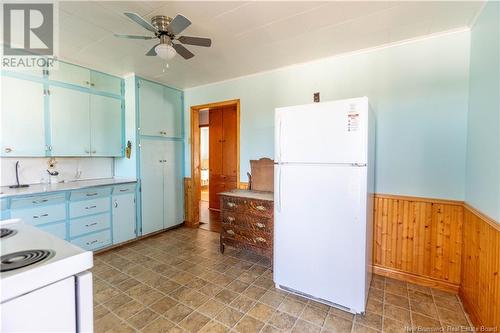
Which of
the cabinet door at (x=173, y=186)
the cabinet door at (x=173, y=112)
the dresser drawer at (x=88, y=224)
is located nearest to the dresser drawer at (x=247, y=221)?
the cabinet door at (x=173, y=186)

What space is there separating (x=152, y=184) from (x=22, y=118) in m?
1.69

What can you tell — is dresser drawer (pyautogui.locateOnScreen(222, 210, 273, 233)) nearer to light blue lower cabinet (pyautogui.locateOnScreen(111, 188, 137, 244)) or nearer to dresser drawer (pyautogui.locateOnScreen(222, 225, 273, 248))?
dresser drawer (pyautogui.locateOnScreen(222, 225, 273, 248))

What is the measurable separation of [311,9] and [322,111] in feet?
2.73

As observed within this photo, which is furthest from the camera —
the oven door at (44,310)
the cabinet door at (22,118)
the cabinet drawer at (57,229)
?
the cabinet drawer at (57,229)

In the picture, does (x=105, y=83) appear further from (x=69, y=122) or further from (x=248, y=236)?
(x=248, y=236)

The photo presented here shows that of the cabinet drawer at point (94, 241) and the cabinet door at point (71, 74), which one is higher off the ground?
the cabinet door at point (71, 74)

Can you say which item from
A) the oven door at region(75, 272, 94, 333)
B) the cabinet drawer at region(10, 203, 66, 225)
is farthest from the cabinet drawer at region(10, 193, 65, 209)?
the oven door at region(75, 272, 94, 333)

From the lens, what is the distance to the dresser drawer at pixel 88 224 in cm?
278

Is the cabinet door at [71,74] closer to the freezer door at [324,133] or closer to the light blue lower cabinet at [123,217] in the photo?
the light blue lower cabinet at [123,217]

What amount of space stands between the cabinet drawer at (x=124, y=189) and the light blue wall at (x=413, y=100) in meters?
2.76

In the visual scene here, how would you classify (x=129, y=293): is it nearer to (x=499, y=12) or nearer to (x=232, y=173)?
(x=232, y=173)

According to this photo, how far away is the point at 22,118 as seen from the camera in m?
2.57

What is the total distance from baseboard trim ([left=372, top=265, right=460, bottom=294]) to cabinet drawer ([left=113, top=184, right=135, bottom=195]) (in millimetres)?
3299

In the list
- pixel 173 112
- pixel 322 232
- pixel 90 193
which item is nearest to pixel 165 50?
pixel 322 232
